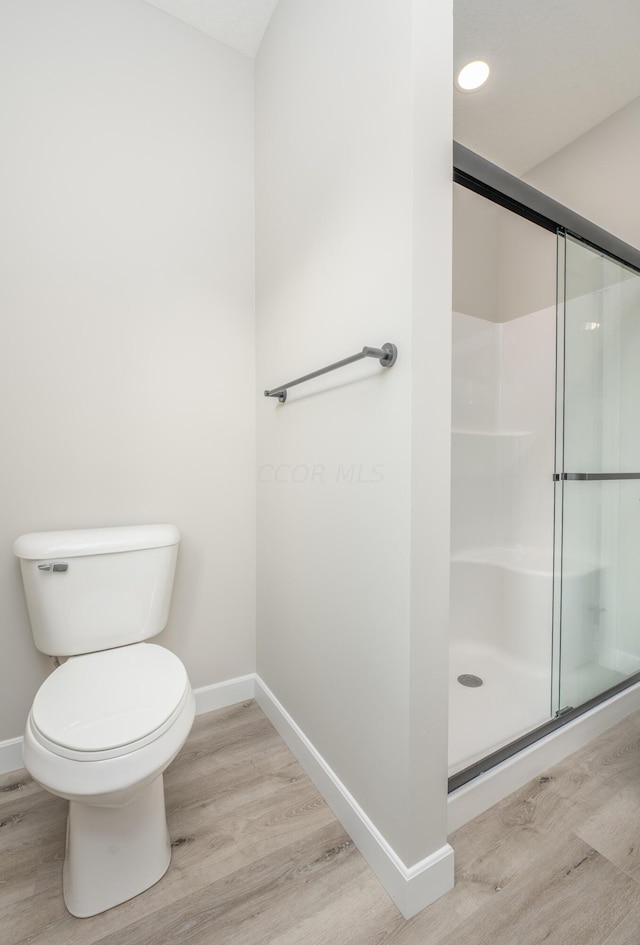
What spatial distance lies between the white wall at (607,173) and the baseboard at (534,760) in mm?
1909

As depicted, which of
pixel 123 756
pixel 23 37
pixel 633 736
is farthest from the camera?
pixel 633 736

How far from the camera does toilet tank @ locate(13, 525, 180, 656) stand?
1.25 meters

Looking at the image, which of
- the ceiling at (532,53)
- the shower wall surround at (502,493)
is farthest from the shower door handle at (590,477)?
the ceiling at (532,53)

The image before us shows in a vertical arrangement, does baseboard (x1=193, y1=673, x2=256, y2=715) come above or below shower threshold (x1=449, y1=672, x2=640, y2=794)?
below

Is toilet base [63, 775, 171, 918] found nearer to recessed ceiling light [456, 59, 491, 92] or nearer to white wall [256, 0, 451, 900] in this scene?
white wall [256, 0, 451, 900]

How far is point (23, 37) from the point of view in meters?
1.32

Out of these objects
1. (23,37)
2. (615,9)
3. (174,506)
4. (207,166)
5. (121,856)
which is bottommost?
(121,856)

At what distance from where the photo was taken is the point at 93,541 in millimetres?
1302

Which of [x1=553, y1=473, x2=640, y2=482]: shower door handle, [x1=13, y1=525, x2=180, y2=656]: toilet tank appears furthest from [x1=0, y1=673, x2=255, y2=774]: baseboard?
[x1=553, y1=473, x2=640, y2=482]: shower door handle

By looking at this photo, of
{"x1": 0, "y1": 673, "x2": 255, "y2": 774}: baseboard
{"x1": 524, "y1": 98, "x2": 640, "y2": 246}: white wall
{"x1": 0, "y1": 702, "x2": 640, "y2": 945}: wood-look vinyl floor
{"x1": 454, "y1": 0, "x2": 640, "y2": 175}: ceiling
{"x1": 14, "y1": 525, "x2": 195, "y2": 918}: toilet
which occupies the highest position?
{"x1": 454, "y1": 0, "x2": 640, "y2": 175}: ceiling

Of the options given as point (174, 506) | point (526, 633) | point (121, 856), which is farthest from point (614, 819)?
point (174, 506)

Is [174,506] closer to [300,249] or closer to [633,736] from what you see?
[300,249]

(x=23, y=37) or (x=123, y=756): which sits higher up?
(x=23, y=37)

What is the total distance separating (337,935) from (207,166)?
7.59 ft
